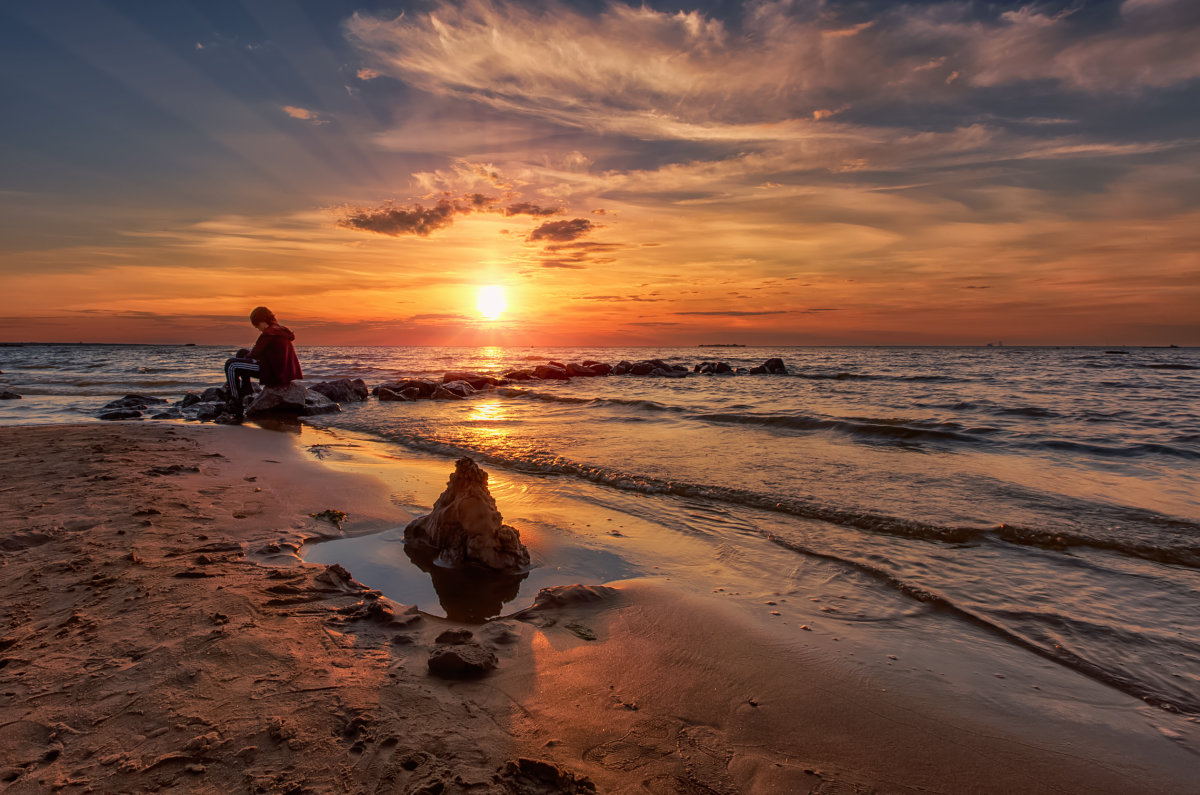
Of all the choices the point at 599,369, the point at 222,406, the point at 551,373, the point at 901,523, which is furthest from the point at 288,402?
the point at 599,369

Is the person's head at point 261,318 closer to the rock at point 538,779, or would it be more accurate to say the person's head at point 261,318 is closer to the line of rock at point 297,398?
the line of rock at point 297,398

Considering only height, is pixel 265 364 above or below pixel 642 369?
above

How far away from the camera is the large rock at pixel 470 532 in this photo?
404 cm

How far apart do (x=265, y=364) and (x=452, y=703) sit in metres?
13.1

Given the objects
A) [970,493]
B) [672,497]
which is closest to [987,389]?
[970,493]

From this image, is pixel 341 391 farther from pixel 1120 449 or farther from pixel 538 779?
pixel 1120 449

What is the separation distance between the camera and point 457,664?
8.36 ft

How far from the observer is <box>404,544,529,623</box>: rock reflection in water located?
3.39m

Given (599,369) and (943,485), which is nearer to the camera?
(943,485)

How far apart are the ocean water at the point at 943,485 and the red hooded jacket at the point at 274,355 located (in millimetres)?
1416

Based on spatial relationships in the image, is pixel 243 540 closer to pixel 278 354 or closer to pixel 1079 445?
pixel 278 354

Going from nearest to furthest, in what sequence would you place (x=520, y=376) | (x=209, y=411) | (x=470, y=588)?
(x=470, y=588)
(x=209, y=411)
(x=520, y=376)

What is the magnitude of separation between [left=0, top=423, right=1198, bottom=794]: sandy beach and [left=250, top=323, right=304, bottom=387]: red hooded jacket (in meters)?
9.55

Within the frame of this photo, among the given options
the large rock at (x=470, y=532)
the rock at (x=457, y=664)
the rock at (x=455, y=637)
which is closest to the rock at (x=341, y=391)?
the large rock at (x=470, y=532)
